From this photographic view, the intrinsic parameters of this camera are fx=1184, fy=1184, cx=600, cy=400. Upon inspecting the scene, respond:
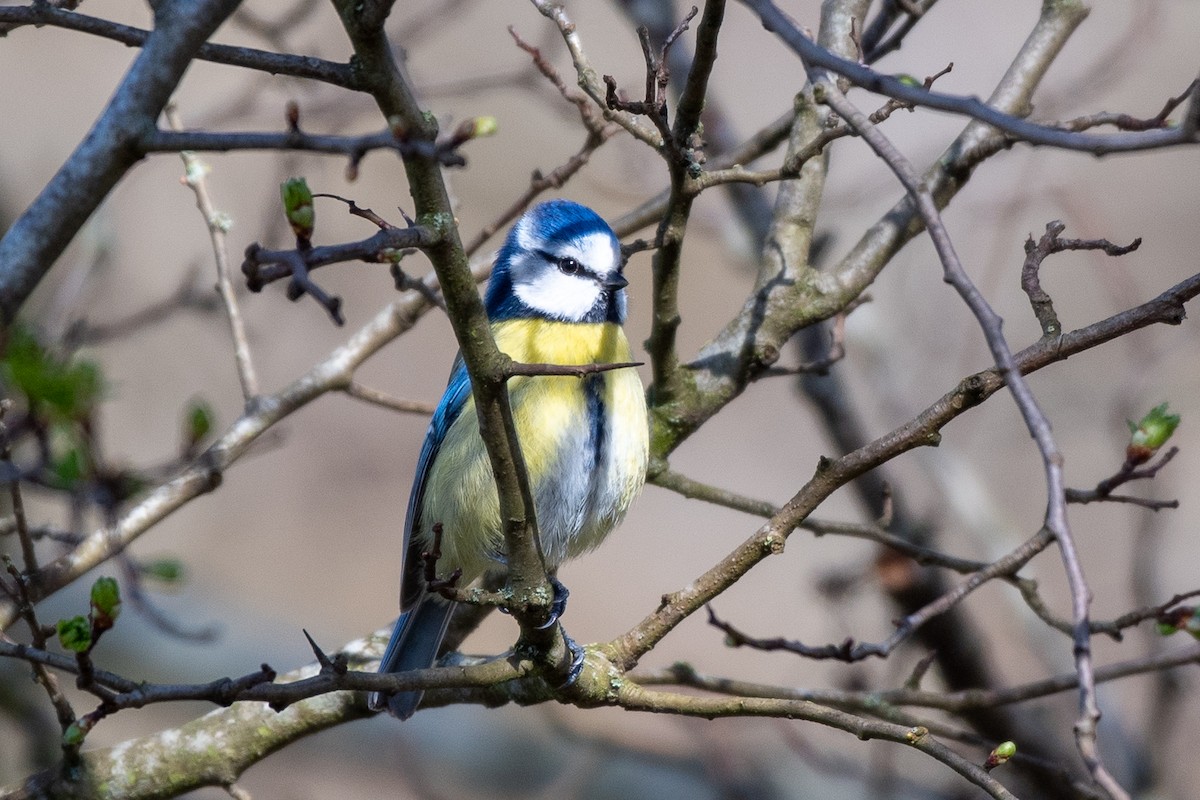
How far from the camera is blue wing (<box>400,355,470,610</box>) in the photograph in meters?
2.89

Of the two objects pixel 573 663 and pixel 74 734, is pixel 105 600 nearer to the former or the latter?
pixel 74 734

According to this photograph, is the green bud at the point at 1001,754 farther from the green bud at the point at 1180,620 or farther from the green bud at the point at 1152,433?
the green bud at the point at 1152,433

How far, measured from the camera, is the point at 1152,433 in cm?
228

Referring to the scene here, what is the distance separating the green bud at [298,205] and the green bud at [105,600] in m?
0.67

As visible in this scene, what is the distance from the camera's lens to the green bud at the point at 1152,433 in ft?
7.45

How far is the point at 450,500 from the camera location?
9.00 feet

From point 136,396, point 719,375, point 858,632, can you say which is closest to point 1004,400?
point 858,632

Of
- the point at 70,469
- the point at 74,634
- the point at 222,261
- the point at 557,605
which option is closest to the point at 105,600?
the point at 74,634

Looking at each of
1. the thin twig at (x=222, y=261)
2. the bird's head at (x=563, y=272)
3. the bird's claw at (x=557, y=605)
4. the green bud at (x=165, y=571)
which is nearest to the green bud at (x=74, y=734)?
the green bud at (x=165, y=571)

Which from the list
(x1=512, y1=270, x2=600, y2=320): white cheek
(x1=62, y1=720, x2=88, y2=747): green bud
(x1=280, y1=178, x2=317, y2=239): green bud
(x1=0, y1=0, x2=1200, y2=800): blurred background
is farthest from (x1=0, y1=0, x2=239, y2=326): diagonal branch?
(x1=0, y1=0, x2=1200, y2=800): blurred background

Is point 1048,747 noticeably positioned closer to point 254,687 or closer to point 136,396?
point 254,687

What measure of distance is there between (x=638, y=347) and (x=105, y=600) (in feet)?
19.8

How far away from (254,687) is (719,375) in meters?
1.50

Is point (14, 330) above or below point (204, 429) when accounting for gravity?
below
